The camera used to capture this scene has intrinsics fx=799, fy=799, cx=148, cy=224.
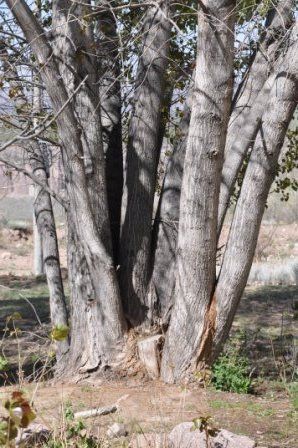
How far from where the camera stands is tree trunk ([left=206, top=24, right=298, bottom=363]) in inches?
260

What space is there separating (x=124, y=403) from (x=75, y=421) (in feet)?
4.83

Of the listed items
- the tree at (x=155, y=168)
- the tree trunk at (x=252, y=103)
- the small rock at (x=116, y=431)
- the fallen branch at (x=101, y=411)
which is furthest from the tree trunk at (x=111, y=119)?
the small rock at (x=116, y=431)

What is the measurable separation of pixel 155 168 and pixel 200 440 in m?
3.66

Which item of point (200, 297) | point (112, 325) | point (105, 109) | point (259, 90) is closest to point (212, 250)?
point (200, 297)

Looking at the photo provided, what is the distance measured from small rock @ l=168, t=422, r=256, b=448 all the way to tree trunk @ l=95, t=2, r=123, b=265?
3627 millimetres

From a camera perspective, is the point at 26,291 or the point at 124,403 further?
the point at 26,291

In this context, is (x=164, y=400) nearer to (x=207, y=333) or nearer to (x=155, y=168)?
(x=207, y=333)

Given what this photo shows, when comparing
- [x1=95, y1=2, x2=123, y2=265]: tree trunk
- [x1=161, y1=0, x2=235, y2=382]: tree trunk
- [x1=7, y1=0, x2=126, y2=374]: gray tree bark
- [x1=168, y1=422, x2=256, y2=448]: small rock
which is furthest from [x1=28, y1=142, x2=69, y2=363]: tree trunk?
[x1=168, y1=422, x2=256, y2=448]: small rock

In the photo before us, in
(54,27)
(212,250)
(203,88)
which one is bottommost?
(212,250)

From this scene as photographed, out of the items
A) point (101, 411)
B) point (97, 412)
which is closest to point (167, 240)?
point (101, 411)

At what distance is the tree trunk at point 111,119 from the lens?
26.3 ft

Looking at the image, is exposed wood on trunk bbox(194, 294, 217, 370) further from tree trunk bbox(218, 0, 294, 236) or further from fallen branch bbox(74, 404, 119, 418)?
fallen branch bbox(74, 404, 119, 418)

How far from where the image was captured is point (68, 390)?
7.04 meters

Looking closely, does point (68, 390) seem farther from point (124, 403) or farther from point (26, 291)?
point (26, 291)
